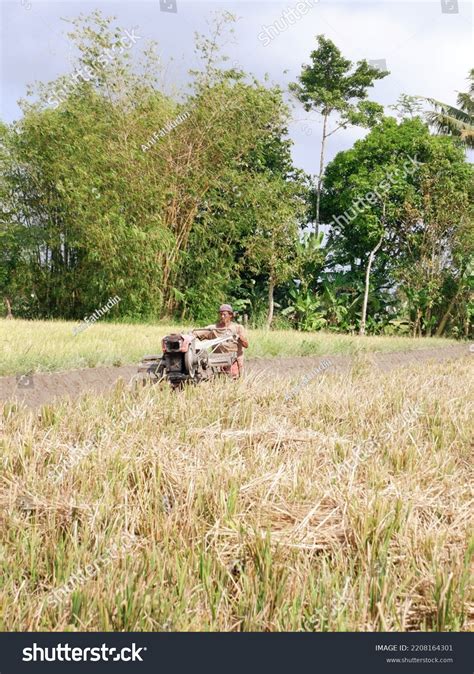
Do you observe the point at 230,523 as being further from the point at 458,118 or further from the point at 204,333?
the point at 458,118

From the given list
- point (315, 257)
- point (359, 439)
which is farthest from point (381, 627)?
point (315, 257)

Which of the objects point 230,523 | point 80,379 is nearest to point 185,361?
point 80,379

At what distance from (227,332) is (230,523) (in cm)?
408

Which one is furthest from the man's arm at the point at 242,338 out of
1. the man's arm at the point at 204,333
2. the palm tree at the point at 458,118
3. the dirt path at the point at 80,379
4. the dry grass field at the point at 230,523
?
the palm tree at the point at 458,118

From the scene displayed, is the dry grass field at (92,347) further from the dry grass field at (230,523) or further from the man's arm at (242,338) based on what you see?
the dry grass field at (230,523)

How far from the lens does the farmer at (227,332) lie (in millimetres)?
6926

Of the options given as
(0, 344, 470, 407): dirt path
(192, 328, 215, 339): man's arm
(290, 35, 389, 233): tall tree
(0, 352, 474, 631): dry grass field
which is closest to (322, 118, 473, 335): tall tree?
(290, 35, 389, 233): tall tree

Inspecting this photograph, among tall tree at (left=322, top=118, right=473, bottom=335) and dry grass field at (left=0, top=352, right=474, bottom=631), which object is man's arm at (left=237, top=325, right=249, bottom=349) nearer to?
dry grass field at (left=0, top=352, right=474, bottom=631)

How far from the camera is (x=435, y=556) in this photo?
2721mm

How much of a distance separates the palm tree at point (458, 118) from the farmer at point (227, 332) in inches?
772

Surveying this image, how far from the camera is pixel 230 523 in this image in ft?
9.93

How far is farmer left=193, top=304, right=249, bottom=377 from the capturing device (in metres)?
6.93

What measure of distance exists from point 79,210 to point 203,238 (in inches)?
152

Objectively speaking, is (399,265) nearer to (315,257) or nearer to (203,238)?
(315,257)
